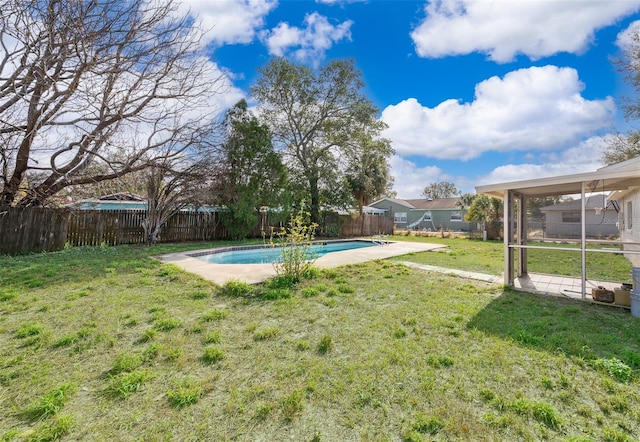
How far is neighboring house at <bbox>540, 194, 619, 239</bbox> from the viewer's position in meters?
5.59

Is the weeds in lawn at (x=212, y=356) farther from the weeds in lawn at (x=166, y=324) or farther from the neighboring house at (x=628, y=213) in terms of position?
the neighboring house at (x=628, y=213)

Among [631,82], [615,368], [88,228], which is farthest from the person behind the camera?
[631,82]

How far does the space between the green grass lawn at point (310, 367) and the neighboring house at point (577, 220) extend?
5.74 ft

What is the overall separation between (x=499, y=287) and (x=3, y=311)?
27.3ft

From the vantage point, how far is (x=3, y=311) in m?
3.99

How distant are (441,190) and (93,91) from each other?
59.8m

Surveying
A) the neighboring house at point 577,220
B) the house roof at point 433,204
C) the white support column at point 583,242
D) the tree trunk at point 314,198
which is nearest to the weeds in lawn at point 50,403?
the white support column at point 583,242

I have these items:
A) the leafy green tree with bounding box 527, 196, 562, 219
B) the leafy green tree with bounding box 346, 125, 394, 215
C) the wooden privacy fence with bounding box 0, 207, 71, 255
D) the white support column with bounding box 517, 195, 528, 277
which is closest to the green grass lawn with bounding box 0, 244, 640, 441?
the white support column with bounding box 517, 195, 528, 277

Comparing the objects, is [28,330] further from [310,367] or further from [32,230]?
[32,230]

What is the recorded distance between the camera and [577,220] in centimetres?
554

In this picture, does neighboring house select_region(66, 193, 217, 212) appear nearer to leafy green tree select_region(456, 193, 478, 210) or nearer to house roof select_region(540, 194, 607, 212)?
house roof select_region(540, 194, 607, 212)

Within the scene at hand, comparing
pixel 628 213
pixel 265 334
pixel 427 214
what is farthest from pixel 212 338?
pixel 427 214

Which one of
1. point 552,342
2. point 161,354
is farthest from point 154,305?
point 552,342

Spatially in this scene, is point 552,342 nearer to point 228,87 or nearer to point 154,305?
point 154,305
